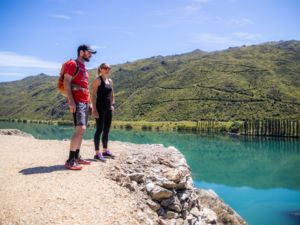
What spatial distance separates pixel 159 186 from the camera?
1155 cm

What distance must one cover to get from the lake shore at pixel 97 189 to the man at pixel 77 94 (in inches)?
28.1

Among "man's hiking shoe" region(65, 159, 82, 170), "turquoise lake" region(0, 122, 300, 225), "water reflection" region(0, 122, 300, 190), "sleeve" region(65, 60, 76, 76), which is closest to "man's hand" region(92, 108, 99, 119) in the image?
"sleeve" region(65, 60, 76, 76)

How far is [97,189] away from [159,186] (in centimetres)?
249

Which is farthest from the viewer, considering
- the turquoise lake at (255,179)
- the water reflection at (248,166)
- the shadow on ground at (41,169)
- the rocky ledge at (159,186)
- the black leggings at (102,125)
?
the water reflection at (248,166)

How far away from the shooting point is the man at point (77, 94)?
11.0 metres

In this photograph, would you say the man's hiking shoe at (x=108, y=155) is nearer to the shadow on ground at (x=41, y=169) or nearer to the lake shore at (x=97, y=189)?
the lake shore at (x=97, y=189)

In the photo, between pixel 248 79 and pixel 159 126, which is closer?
pixel 159 126

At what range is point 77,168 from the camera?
10922 millimetres

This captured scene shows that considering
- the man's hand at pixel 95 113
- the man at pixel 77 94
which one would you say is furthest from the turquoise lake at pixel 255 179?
the man at pixel 77 94

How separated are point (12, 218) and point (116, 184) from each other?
336cm

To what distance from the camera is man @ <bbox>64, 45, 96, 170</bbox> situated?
432 inches

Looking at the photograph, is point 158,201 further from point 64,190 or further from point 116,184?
point 64,190

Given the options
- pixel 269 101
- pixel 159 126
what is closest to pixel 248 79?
pixel 269 101

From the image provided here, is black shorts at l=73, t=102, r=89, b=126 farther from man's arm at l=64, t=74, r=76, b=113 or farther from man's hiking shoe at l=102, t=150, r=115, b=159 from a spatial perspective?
man's hiking shoe at l=102, t=150, r=115, b=159
